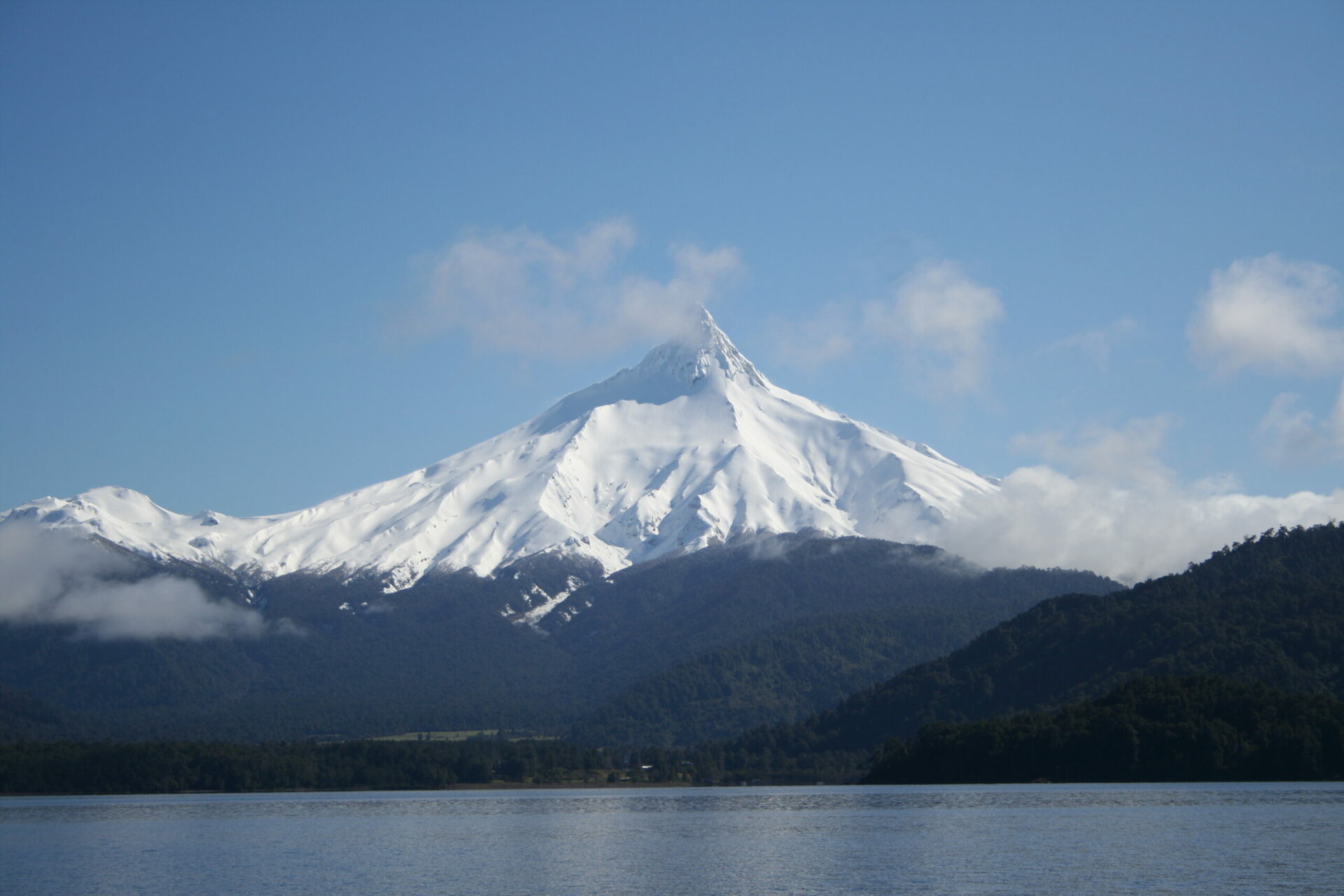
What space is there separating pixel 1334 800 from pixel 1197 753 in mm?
32505

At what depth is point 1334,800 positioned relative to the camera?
10769cm

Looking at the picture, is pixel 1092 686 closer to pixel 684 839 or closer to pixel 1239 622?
pixel 1239 622

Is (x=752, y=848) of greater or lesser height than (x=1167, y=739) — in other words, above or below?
below

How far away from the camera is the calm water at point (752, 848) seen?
247 feet

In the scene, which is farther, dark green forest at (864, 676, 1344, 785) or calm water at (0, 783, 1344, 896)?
dark green forest at (864, 676, 1344, 785)

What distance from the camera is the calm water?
7525 centimetres

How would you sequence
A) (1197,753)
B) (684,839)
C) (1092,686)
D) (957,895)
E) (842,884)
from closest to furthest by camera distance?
(957,895), (842,884), (684,839), (1197,753), (1092,686)

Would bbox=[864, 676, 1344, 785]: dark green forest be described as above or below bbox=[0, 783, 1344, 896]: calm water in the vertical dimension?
above

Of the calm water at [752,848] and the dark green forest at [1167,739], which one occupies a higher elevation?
the dark green forest at [1167,739]

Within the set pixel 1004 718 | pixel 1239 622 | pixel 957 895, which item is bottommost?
pixel 957 895

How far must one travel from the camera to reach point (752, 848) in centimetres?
9731

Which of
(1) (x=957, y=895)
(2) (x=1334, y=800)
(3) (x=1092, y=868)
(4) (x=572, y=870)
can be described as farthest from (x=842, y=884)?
(2) (x=1334, y=800)

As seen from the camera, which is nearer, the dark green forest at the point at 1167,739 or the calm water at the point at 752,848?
the calm water at the point at 752,848

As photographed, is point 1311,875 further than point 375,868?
No
